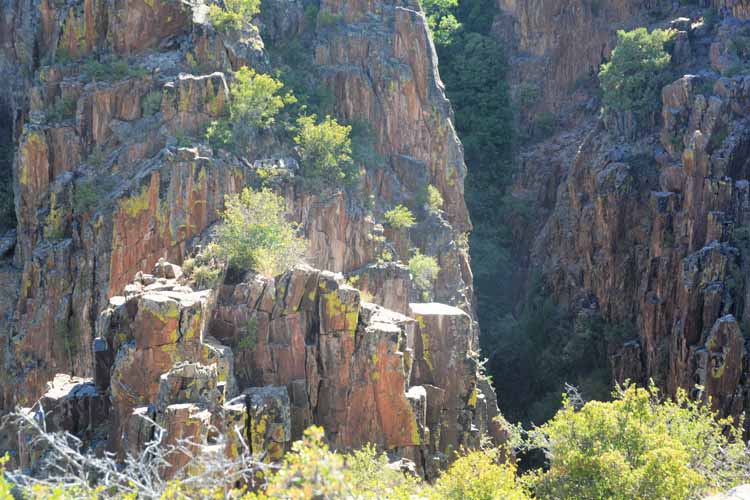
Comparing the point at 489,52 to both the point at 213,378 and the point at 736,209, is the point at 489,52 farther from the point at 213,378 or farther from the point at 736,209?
the point at 213,378

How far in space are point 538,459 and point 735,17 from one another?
27184mm

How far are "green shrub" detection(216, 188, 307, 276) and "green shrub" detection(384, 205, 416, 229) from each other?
10.7 metres

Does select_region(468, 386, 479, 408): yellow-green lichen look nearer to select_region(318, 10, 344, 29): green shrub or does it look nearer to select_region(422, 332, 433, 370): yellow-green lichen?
select_region(422, 332, 433, 370): yellow-green lichen

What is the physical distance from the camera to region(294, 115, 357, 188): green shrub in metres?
43.9

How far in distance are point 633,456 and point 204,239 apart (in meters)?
18.7

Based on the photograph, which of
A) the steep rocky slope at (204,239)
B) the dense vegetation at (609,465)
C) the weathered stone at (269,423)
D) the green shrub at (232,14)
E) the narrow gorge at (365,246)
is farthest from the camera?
the green shrub at (232,14)

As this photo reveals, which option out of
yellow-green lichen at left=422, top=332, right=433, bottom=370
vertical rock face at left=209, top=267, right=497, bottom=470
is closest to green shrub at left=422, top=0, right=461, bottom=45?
yellow-green lichen at left=422, top=332, right=433, bottom=370

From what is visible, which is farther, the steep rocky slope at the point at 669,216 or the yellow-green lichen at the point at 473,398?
the steep rocky slope at the point at 669,216

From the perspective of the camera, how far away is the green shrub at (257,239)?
31.5 m

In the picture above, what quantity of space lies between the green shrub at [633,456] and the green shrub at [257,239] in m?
10.6

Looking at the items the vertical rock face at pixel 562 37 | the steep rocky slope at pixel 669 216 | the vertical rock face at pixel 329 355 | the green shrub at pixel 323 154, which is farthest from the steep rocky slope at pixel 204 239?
the vertical rock face at pixel 562 37

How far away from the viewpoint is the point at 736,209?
46719mm

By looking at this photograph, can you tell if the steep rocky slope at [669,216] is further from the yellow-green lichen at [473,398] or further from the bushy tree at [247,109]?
the bushy tree at [247,109]

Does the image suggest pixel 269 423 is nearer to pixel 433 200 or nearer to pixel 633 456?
pixel 633 456
